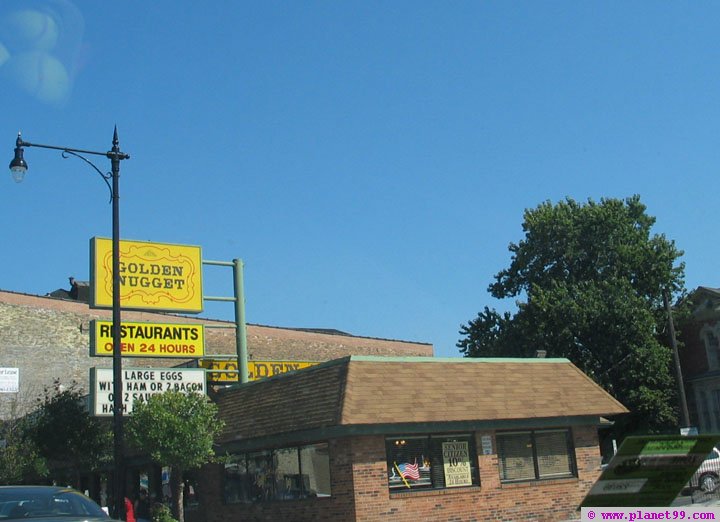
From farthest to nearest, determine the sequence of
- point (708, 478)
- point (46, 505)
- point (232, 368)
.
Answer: point (232, 368)
point (708, 478)
point (46, 505)

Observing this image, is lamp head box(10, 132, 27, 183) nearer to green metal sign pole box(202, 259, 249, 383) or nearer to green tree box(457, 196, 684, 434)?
green metal sign pole box(202, 259, 249, 383)

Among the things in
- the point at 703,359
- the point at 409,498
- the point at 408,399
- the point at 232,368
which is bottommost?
the point at 409,498

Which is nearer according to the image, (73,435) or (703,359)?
(73,435)

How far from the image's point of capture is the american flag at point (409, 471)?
66.8 feet

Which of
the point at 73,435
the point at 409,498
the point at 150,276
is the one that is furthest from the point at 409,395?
the point at 73,435

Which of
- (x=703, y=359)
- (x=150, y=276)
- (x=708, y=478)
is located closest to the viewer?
(x=708, y=478)

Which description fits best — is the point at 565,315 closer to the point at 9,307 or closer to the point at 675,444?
the point at 9,307

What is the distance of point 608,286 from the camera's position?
45406mm

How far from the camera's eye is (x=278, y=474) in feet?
71.5

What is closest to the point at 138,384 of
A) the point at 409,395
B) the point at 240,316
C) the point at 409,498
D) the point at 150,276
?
the point at 150,276

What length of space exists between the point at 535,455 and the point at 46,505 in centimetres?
1550

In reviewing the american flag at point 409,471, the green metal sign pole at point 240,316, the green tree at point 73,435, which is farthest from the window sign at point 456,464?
the green tree at point 73,435

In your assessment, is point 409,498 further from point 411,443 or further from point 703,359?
point 703,359

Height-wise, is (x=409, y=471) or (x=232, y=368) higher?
(x=232, y=368)
